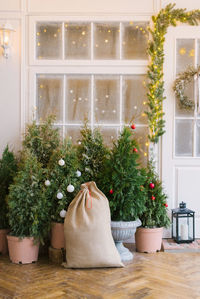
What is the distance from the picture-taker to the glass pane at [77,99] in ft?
14.3

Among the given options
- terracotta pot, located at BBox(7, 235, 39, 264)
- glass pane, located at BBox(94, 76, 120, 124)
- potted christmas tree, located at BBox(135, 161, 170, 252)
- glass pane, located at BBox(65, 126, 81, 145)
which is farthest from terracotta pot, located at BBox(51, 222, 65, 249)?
glass pane, located at BBox(94, 76, 120, 124)

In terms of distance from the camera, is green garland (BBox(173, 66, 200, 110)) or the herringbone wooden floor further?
green garland (BBox(173, 66, 200, 110))

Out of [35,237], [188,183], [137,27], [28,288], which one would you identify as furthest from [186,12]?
[28,288]

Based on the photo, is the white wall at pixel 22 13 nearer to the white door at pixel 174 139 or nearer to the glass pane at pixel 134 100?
the white door at pixel 174 139

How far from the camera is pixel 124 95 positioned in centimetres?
436

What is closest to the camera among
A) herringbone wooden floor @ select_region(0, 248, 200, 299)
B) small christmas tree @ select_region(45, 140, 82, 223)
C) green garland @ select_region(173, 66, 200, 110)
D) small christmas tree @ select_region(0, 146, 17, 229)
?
herringbone wooden floor @ select_region(0, 248, 200, 299)

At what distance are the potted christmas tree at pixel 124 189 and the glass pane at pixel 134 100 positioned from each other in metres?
0.69

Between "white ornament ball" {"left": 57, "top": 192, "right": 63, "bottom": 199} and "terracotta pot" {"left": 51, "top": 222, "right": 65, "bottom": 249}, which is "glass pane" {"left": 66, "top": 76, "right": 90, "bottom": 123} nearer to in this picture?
"white ornament ball" {"left": 57, "top": 192, "right": 63, "bottom": 199}

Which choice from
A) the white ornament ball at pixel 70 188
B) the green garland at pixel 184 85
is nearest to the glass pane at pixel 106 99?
the green garland at pixel 184 85

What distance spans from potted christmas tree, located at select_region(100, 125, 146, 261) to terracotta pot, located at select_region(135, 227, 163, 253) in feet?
0.83

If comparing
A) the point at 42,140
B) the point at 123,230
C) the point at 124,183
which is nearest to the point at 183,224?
the point at 123,230

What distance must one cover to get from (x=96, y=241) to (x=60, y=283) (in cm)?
48

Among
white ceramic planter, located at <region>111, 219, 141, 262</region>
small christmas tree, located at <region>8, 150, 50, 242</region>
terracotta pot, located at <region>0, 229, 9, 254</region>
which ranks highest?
small christmas tree, located at <region>8, 150, 50, 242</region>

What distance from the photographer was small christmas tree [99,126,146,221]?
359 centimetres
